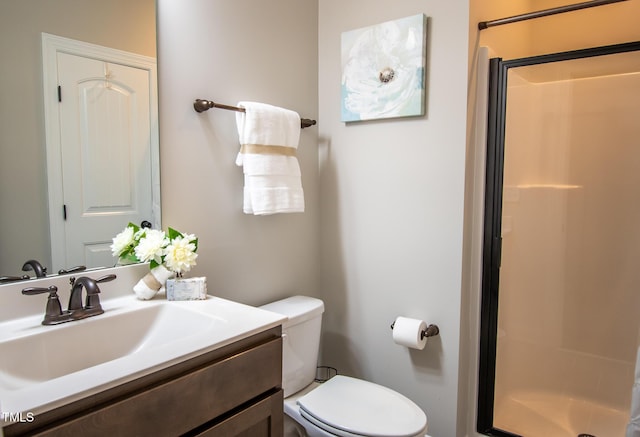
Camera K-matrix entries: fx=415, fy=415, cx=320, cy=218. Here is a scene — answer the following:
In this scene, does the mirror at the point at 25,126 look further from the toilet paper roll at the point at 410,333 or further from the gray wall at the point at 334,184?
the toilet paper roll at the point at 410,333

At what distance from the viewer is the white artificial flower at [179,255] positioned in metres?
1.33

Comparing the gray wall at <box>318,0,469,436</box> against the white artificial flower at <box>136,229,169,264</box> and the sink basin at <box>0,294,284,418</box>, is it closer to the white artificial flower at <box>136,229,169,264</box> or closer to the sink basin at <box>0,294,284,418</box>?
the sink basin at <box>0,294,284,418</box>

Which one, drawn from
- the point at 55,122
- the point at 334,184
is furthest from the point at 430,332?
the point at 55,122

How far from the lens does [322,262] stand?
2.24m

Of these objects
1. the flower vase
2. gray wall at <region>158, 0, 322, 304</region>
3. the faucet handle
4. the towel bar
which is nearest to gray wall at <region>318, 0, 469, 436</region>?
gray wall at <region>158, 0, 322, 304</region>

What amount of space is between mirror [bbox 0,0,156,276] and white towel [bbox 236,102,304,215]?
63 cm

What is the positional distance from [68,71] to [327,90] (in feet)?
3.95

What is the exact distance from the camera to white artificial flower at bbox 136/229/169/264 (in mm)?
1309

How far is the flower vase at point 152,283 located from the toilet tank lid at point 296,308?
532 mm

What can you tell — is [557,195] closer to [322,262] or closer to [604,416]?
[604,416]

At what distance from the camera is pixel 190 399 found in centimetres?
95

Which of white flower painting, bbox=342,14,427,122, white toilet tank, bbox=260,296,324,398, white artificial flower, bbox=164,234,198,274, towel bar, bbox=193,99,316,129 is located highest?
white flower painting, bbox=342,14,427,122

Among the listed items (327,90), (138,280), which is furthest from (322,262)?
(138,280)

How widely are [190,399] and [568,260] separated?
6.95 ft
